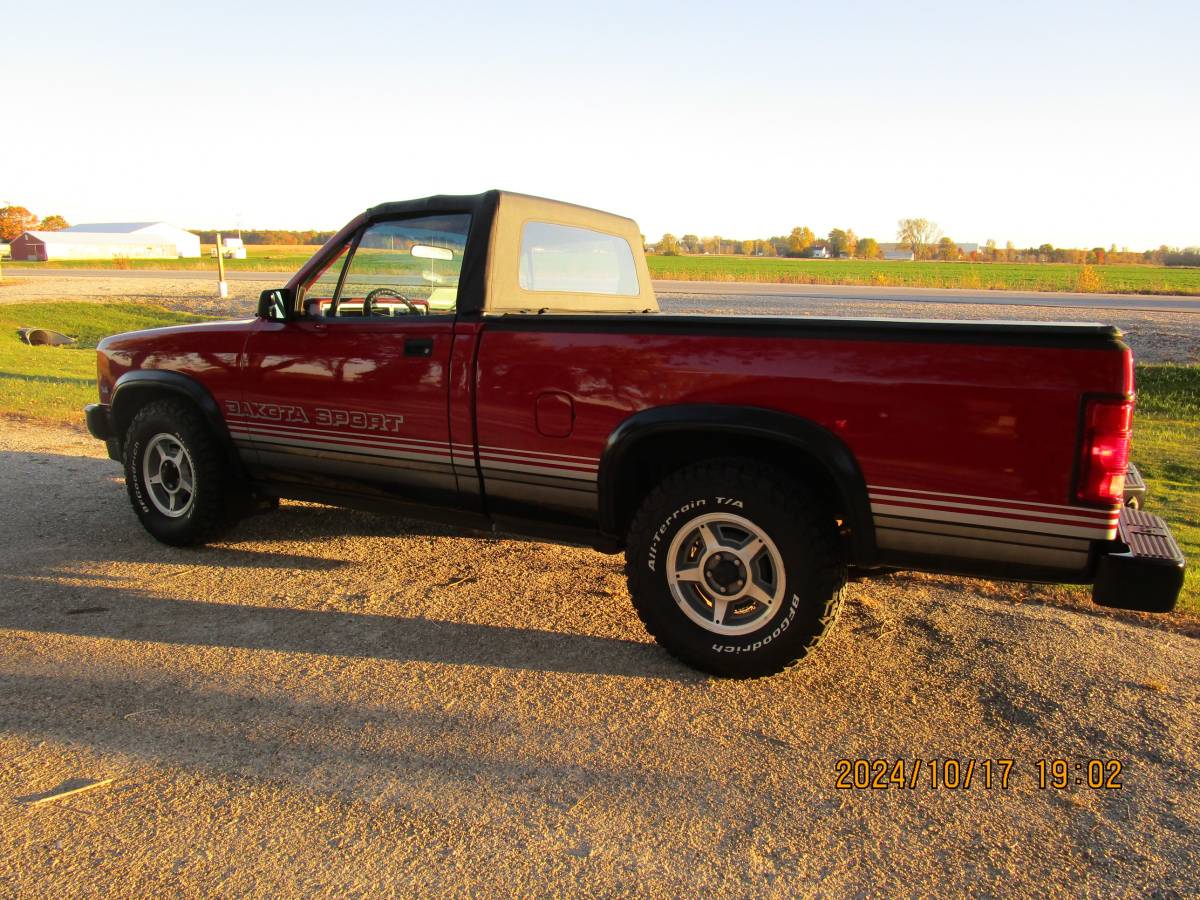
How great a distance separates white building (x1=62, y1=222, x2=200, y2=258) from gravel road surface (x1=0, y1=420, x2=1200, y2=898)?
377 ft

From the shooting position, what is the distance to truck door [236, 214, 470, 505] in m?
4.19

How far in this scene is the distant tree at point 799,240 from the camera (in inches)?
4379

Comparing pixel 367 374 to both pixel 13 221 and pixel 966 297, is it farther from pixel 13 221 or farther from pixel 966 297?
pixel 13 221

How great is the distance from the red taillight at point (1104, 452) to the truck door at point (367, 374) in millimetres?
2559

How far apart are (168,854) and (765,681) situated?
215 centimetres

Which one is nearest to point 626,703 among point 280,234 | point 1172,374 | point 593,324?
point 593,324

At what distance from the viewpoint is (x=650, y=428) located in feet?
11.6

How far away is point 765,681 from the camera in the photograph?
3576 mm

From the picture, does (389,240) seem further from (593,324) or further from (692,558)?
(692,558)

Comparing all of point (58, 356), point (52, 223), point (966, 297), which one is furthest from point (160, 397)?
point (52, 223)

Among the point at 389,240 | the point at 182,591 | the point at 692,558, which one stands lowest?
the point at 182,591

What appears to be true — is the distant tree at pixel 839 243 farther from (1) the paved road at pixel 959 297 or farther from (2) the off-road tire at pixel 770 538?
(2) the off-road tire at pixel 770 538

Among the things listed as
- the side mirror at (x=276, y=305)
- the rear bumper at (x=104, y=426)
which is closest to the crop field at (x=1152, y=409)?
the rear bumper at (x=104, y=426)

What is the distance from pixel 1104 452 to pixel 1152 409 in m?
9.27
